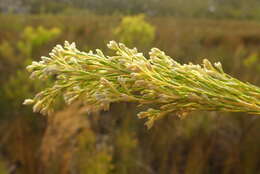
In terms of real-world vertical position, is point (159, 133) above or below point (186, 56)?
below

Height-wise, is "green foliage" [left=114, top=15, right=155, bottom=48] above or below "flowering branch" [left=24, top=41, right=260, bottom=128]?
above

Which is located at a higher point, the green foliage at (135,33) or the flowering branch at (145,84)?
the green foliage at (135,33)

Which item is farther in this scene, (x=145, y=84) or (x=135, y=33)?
(x=135, y=33)

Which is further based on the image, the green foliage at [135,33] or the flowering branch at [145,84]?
the green foliage at [135,33]

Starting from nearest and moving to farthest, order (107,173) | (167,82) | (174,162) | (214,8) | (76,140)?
(167,82) → (107,173) → (174,162) → (76,140) → (214,8)

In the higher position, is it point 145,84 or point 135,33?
point 135,33

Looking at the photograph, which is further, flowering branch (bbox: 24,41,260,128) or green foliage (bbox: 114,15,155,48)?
green foliage (bbox: 114,15,155,48)

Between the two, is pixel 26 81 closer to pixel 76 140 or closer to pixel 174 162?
pixel 76 140

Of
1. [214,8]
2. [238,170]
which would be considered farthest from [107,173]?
[214,8]
